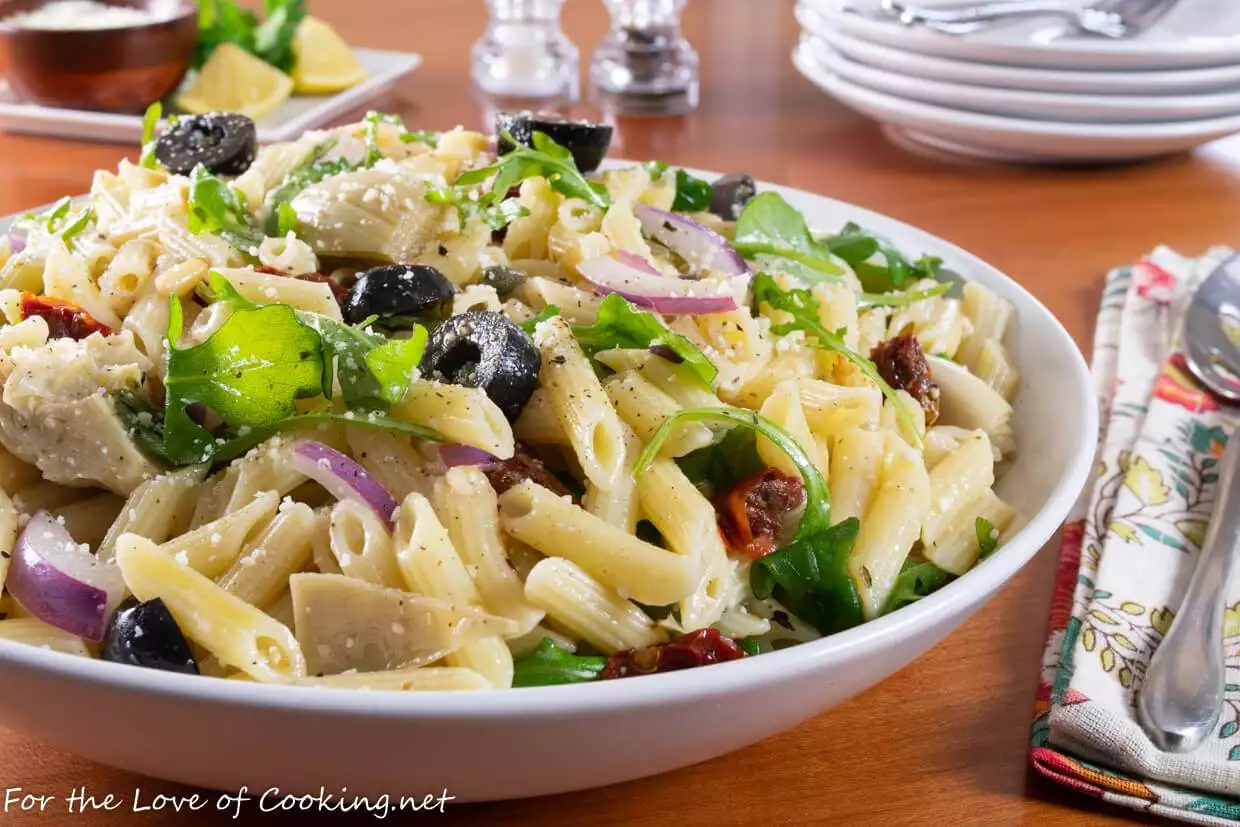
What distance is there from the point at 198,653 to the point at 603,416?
497 mm

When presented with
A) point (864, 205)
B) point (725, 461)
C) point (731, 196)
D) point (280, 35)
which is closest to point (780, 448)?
point (725, 461)

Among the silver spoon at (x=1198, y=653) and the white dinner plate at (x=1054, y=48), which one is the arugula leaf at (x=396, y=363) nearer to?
the silver spoon at (x=1198, y=653)

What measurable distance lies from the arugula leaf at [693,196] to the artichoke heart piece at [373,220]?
56 cm

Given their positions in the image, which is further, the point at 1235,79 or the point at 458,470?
the point at 1235,79

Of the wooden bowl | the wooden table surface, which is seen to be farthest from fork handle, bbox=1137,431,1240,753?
the wooden bowl

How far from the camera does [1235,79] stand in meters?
3.35

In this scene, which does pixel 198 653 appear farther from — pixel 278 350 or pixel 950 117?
pixel 950 117

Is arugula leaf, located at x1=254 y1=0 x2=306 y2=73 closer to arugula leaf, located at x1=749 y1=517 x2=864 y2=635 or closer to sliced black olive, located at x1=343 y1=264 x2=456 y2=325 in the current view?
sliced black olive, located at x1=343 y1=264 x2=456 y2=325

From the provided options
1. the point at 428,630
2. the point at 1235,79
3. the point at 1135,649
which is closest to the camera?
the point at 428,630

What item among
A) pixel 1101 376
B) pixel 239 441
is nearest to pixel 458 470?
pixel 239 441

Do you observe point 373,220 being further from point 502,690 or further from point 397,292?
point 502,690

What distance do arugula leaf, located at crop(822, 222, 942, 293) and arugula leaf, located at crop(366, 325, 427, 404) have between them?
102 cm

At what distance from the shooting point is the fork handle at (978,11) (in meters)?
3.66

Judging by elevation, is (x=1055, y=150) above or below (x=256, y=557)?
below
